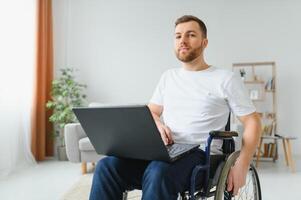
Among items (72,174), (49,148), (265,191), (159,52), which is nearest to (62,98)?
(49,148)

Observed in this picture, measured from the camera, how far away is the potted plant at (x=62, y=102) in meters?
3.63

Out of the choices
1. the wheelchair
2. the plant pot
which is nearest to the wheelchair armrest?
the wheelchair

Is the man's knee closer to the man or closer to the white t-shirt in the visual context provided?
the man

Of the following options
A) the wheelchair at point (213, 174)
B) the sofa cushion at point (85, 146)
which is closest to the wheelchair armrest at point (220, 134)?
the wheelchair at point (213, 174)

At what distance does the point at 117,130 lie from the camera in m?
1.12

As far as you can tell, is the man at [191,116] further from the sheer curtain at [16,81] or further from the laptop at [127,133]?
the sheer curtain at [16,81]

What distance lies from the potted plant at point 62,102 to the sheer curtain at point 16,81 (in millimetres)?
272

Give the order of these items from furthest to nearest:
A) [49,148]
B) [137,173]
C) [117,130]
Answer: [49,148], [137,173], [117,130]

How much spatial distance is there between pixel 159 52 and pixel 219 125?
2.92 metres

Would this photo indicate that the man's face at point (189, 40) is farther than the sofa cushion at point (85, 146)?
No

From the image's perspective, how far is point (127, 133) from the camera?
1.11 metres

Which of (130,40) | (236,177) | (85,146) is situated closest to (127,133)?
(236,177)

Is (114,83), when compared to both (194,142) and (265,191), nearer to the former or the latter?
(265,191)

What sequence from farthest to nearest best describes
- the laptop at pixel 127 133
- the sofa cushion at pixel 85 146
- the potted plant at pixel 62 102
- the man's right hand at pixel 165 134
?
the potted plant at pixel 62 102 < the sofa cushion at pixel 85 146 < the man's right hand at pixel 165 134 < the laptop at pixel 127 133
